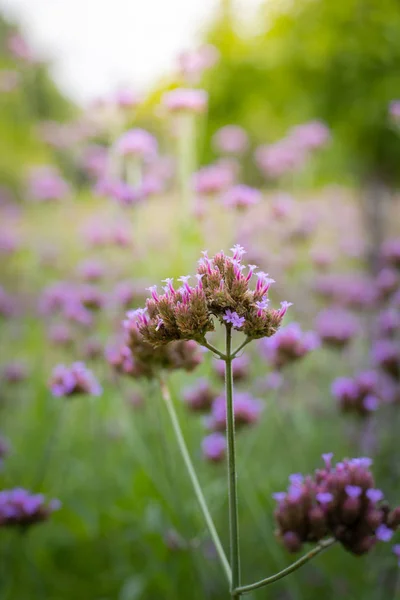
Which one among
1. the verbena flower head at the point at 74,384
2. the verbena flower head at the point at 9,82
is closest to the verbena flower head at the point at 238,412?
the verbena flower head at the point at 74,384

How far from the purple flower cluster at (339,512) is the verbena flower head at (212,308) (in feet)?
1.24

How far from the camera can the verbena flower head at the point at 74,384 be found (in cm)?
158

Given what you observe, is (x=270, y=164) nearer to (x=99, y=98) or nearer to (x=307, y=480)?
(x=99, y=98)

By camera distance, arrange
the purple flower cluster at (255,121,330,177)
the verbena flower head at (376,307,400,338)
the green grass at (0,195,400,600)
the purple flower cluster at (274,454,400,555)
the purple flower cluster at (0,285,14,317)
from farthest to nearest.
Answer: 1. the purple flower cluster at (0,285,14,317)
2. the purple flower cluster at (255,121,330,177)
3. the verbena flower head at (376,307,400,338)
4. the green grass at (0,195,400,600)
5. the purple flower cluster at (274,454,400,555)

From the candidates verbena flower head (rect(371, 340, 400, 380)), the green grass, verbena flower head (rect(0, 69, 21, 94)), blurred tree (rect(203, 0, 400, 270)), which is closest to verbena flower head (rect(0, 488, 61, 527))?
the green grass

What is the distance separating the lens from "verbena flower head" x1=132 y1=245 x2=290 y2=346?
932 millimetres

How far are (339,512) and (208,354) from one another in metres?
1.51

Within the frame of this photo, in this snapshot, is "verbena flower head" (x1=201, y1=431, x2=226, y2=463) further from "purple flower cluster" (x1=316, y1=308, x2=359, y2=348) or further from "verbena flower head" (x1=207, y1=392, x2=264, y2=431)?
"purple flower cluster" (x1=316, y1=308, x2=359, y2=348)

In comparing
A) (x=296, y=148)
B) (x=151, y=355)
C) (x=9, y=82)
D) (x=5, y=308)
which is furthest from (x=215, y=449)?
(x=9, y=82)

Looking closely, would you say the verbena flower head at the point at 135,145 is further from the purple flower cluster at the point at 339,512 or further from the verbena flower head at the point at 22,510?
the purple flower cluster at the point at 339,512

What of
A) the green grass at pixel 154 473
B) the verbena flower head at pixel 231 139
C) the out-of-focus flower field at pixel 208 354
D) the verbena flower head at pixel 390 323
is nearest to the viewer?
the out-of-focus flower field at pixel 208 354

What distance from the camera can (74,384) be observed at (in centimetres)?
159

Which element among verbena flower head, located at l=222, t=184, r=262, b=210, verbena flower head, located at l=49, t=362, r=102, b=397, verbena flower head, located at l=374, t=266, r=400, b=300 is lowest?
verbena flower head, located at l=49, t=362, r=102, b=397

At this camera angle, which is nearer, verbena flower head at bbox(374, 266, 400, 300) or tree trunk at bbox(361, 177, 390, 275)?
verbena flower head at bbox(374, 266, 400, 300)
